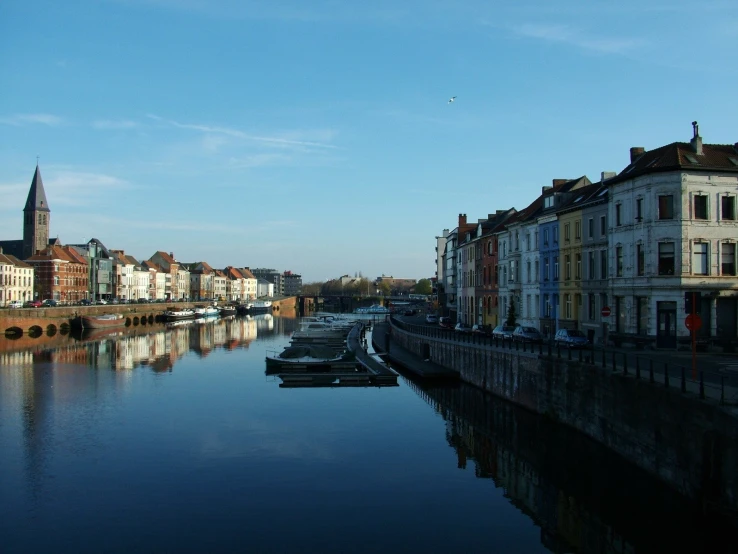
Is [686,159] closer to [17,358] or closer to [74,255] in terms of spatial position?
[17,358]

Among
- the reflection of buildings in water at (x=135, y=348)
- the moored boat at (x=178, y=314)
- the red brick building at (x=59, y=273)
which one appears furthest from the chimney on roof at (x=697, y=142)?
the red brick building at (x=59, y=273)

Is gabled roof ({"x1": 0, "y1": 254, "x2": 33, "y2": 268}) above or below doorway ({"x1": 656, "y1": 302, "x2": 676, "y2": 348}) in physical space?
above

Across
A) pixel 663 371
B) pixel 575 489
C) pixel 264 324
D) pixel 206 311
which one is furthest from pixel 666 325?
pixel 206 311

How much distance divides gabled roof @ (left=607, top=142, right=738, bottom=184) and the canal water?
15.0 metres

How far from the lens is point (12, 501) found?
71.7ft

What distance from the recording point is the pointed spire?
139 m

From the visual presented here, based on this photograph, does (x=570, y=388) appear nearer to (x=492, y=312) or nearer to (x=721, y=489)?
(x=721, y=489)

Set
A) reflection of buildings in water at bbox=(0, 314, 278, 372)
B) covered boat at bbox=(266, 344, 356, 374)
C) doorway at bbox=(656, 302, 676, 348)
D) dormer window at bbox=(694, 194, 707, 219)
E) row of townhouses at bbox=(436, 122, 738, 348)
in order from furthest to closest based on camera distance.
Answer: reflection of buildings in water at bbox=(0, 314, 278, 372) < covered boat at bbox=(266, 344, 356, 374) < dormer window at bbox=(694, 194, 707, 219) < row of townhouses at bbox=(436, 122, 738, 348) < doorway at bbox=(656, 302, 676, 348)

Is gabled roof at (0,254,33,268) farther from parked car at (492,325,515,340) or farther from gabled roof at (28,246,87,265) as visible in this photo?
parked car at (492,325,515,340)

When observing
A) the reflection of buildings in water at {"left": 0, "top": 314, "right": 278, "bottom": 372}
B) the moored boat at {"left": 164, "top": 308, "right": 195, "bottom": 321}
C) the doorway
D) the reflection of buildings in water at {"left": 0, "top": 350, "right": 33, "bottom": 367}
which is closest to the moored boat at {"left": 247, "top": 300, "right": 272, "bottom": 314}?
the moored boat at {"left": 164, "top": 308, "right": 195, "bottom": 321}

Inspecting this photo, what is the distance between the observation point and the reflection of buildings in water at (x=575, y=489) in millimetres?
19266

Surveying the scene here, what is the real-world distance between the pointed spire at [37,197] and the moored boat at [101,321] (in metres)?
47.6

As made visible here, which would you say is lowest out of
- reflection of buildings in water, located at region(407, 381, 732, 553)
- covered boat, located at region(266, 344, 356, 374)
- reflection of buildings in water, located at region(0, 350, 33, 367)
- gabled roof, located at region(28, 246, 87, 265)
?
reflection of buildings in water, located at region(407, 381, 732, 553)

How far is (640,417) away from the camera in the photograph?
76.7 ft
